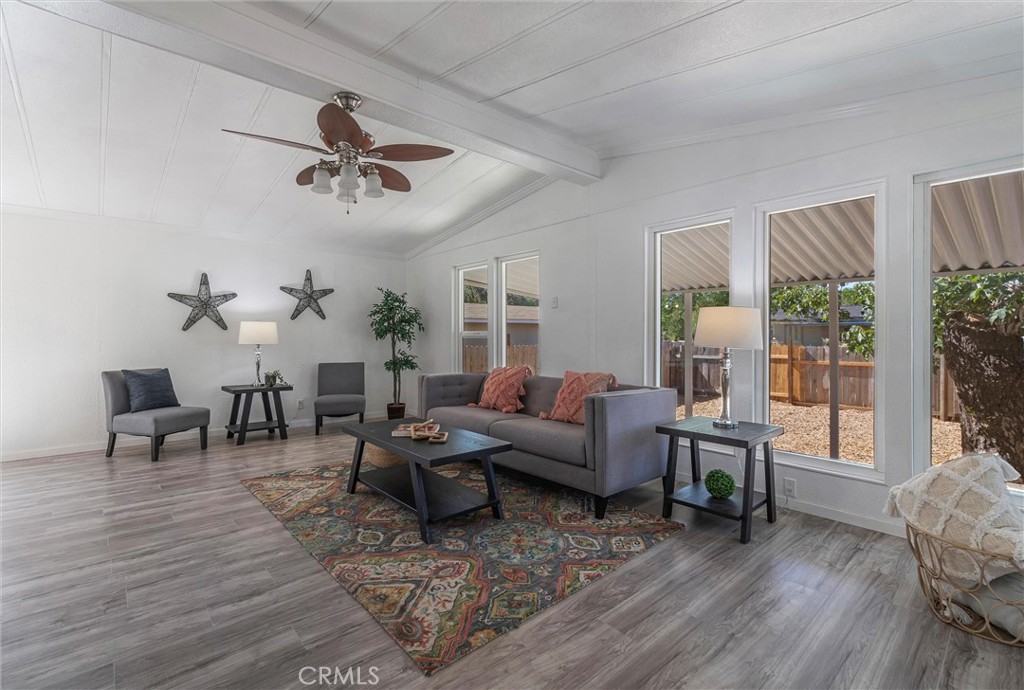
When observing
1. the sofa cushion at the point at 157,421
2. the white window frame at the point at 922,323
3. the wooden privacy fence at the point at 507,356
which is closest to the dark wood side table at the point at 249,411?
the sofa cushion at the point at 157,421

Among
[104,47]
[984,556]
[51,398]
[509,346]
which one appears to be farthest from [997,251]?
[51,398]

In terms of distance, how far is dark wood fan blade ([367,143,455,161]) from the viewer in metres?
2.71

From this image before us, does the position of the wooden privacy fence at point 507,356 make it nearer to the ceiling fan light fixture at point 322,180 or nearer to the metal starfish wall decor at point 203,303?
Answer: the ceiling fan light fixture at point 322,180

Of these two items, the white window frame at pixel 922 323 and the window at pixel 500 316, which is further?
the window at pixel 500 316

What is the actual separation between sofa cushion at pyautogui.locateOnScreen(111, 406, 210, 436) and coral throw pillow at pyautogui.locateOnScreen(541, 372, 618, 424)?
3.54 meters

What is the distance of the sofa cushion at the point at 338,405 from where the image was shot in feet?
18.9

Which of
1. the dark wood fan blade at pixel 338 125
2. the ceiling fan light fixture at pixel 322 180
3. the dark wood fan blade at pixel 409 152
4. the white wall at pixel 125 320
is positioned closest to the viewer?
the dark wood fan blade at pixel 338 125

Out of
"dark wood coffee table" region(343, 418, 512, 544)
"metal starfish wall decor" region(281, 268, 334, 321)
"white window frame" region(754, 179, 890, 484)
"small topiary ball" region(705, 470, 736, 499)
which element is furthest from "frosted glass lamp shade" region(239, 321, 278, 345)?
"white window frame" region(754, 179, 890, 484)

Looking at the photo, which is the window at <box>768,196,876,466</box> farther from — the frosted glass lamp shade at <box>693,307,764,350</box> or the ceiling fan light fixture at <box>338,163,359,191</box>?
the ceiling fan light fixture at <box>338,163,359,191</box>

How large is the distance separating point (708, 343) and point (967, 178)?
1.62 meters

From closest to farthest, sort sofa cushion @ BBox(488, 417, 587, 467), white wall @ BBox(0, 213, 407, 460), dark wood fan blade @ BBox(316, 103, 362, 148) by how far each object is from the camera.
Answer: dark wood fan blade @ BBox(316, 103, 362, 148), sofa cushion @ BBox(488, 417, 587, 467), white wall @ BBox(0, 213, 407, 460)

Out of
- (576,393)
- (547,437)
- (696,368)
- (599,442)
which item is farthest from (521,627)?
(696,368)

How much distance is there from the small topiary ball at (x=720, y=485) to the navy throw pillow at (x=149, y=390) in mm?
5231

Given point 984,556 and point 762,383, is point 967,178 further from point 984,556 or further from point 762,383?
point 984,556
